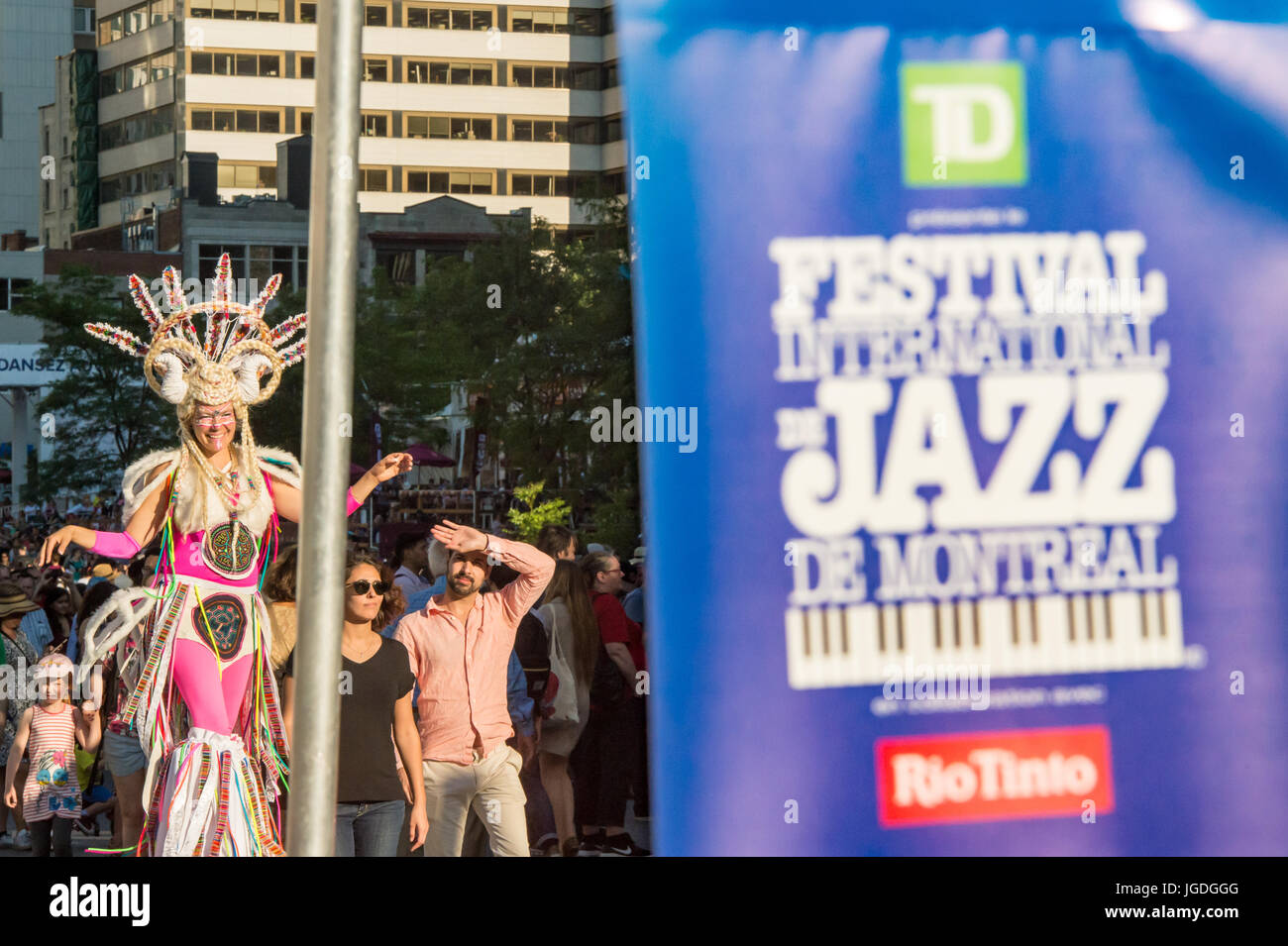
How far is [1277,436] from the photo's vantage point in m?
2.98

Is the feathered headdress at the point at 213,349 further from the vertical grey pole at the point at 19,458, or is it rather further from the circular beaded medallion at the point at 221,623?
Result: the vertical grey pole at the point at 19,458

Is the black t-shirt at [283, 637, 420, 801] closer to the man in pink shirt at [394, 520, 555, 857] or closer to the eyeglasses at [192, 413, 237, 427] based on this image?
the man in pink shirt at [394, 520, 555, 857]

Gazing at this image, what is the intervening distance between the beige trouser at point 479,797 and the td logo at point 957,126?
9.82 ft

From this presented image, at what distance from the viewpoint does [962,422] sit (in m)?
2.92

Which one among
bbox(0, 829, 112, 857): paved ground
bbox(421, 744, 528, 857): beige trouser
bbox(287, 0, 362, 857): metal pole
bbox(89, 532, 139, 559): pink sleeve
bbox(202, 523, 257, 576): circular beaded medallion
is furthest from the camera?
bbox(0, 829, 112, 857): paved ground

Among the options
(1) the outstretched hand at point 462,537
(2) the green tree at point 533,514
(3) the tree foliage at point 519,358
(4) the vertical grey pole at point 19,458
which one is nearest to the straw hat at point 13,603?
(3) the tree foliage at point 519,358

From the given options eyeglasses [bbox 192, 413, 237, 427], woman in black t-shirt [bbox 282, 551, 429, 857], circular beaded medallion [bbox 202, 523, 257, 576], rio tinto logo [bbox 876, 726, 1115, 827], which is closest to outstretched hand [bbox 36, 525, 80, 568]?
circular beaded medallion [bbox 202, 523, 257, 576]

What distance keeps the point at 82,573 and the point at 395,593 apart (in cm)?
543

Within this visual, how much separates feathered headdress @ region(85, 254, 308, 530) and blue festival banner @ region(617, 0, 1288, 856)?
7.88 feet

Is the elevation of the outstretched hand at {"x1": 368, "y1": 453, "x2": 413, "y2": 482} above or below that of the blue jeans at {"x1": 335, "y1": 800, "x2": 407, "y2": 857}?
above

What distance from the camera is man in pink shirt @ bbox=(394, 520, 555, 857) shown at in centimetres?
536

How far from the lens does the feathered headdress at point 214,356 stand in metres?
4.92

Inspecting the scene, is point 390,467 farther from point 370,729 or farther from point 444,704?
point 444,704

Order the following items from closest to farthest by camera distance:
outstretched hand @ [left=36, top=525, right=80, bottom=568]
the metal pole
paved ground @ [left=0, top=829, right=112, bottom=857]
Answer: the metal pole < outstretched hand @ [left=36, top=525, right=80, bottom=568] < paved ground @ [left=0, top=829, right=112, bottom=857]
